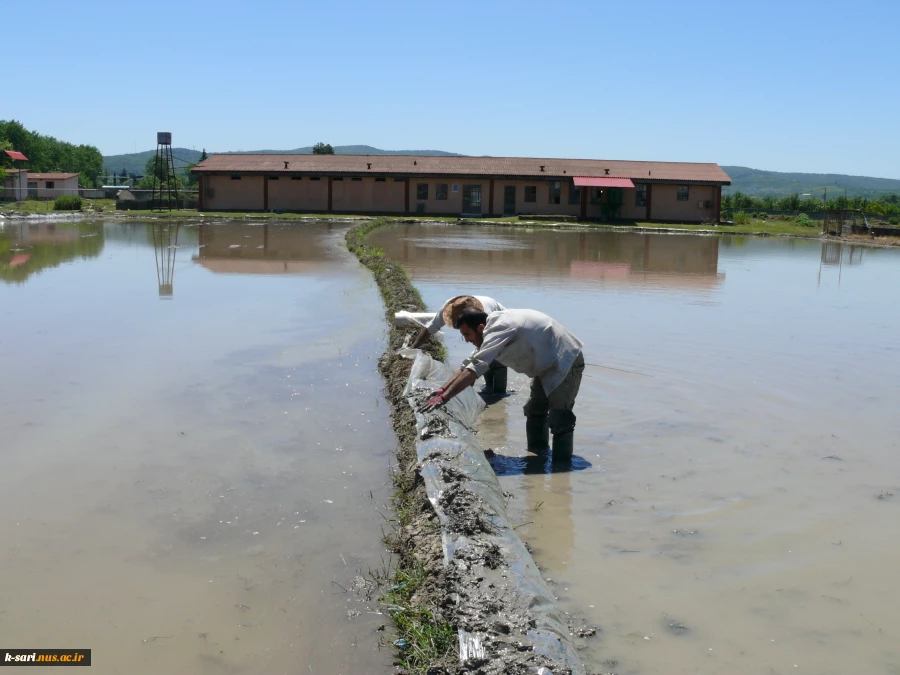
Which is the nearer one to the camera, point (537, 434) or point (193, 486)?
point (193, 486)

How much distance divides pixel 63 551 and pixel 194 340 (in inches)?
227

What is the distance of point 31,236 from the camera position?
26.6 m

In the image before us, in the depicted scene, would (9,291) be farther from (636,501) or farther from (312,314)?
(636,501)

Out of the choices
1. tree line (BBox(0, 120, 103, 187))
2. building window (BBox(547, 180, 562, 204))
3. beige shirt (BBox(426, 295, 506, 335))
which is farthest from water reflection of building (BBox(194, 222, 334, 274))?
tree line (BBox(0, 120, 103, 187))

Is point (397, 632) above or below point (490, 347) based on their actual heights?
below

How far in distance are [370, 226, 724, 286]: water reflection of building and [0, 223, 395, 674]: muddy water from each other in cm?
845

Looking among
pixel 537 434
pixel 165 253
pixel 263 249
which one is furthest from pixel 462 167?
pixel 537 434

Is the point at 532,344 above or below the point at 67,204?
below

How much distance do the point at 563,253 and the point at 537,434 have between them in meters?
18.7

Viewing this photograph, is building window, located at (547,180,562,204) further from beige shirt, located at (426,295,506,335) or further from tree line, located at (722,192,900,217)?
beige shirt, located at (426,295,506,335)

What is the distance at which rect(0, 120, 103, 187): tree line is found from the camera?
93.8 metres

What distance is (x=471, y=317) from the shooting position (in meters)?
5.67

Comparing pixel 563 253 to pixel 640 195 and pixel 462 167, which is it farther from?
pixel 462 167

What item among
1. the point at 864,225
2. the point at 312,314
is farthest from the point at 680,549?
the point at 864,225
